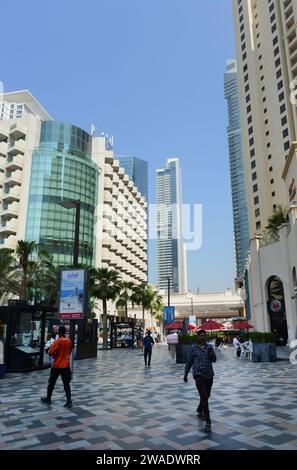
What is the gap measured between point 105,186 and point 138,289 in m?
31.8

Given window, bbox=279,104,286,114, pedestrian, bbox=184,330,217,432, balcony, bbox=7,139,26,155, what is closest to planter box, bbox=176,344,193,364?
pedestrian, bbox=184,330,217,432

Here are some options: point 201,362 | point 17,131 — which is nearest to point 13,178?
point 17,131

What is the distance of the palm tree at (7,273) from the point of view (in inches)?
1432

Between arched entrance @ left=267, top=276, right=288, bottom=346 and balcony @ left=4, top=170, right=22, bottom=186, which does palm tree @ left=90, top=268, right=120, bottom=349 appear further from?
balcony @ left=4, top=170, right=22, bottom=186

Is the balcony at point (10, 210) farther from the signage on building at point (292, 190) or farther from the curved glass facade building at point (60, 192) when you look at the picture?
the signage on building at point (292, 190)

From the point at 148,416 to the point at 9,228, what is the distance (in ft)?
206

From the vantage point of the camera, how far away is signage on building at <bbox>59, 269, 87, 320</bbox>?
16.3 metres

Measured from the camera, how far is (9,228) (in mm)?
64500

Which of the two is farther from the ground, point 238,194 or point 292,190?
point 238,194

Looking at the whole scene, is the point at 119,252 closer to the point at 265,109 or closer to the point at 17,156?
the point at 17,156

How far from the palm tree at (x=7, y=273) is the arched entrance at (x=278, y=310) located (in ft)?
88.5

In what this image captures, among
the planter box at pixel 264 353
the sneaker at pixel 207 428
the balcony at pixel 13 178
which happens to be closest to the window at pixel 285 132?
the balcony at pixel 13 178

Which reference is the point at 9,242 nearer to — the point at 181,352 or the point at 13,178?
the point at 13,178

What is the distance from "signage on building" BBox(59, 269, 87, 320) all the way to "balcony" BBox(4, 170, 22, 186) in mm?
55814
